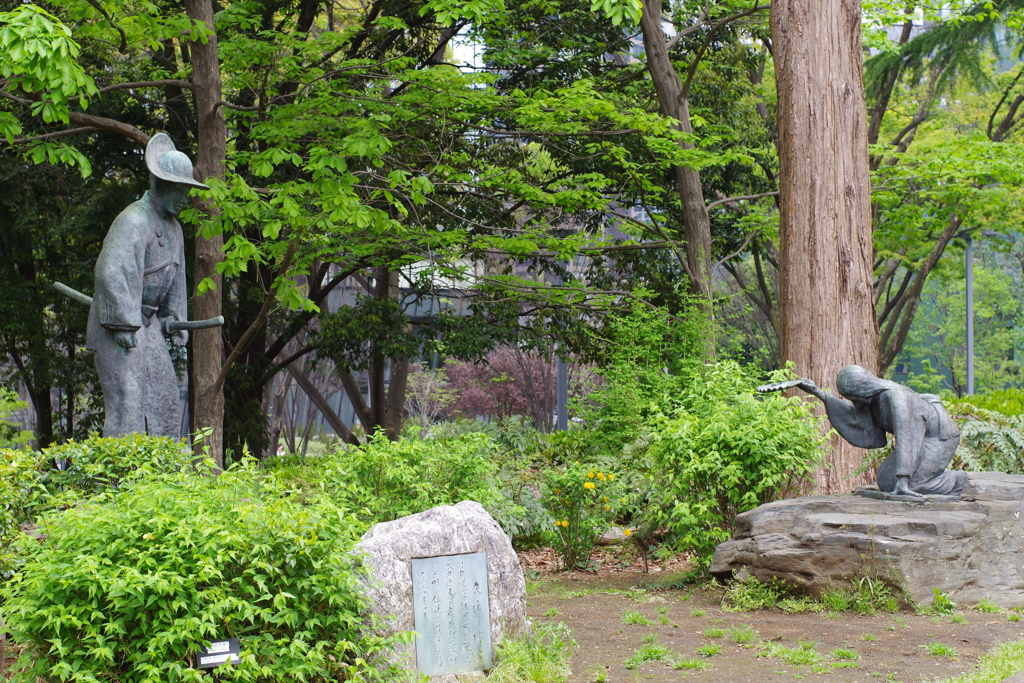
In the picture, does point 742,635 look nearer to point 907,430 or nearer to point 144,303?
point 907,430

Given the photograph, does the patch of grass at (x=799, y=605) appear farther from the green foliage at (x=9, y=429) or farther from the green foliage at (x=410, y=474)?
the green foliage at (x=9, y=429)

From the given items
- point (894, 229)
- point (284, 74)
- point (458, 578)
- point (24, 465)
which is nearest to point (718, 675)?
point (458, 578)

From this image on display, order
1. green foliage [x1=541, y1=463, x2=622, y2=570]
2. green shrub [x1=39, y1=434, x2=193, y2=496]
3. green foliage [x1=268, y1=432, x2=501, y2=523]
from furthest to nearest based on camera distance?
green foliage [x1=541, y1=463, x2=622, y2=570]
green foliage [x1=268, y1=432, x2=501, y2=523]
green shrub [x1=39, y1=434, x2=193, y2=496]

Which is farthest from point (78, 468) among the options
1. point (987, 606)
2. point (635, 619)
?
point (987, 606)

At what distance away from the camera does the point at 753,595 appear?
24.5 ft

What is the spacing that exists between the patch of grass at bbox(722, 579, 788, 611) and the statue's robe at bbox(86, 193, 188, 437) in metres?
4.55

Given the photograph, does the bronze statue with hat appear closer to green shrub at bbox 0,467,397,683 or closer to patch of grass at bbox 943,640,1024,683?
green shrub at bbox 0,467,397,683

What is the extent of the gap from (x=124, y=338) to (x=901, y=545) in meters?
5.91

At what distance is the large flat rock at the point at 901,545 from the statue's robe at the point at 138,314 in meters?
4.76

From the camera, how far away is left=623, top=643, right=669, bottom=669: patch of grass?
5.87 meters

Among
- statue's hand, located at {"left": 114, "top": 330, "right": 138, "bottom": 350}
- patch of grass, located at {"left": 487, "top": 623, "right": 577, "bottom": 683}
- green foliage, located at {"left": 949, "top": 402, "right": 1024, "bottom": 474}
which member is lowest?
patch of grass, located at {"left": 487, "top": 623, "right": 577, "bottom": 683}

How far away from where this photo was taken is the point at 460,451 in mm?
7469

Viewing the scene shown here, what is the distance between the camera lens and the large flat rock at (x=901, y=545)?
23.3 feet

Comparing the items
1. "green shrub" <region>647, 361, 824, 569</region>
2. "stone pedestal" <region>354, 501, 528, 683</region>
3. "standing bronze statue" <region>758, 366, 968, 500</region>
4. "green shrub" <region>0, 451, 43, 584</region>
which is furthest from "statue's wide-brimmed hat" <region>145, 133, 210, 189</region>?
"standing bronze statue" <region>758, 366, 968, 500</region>
